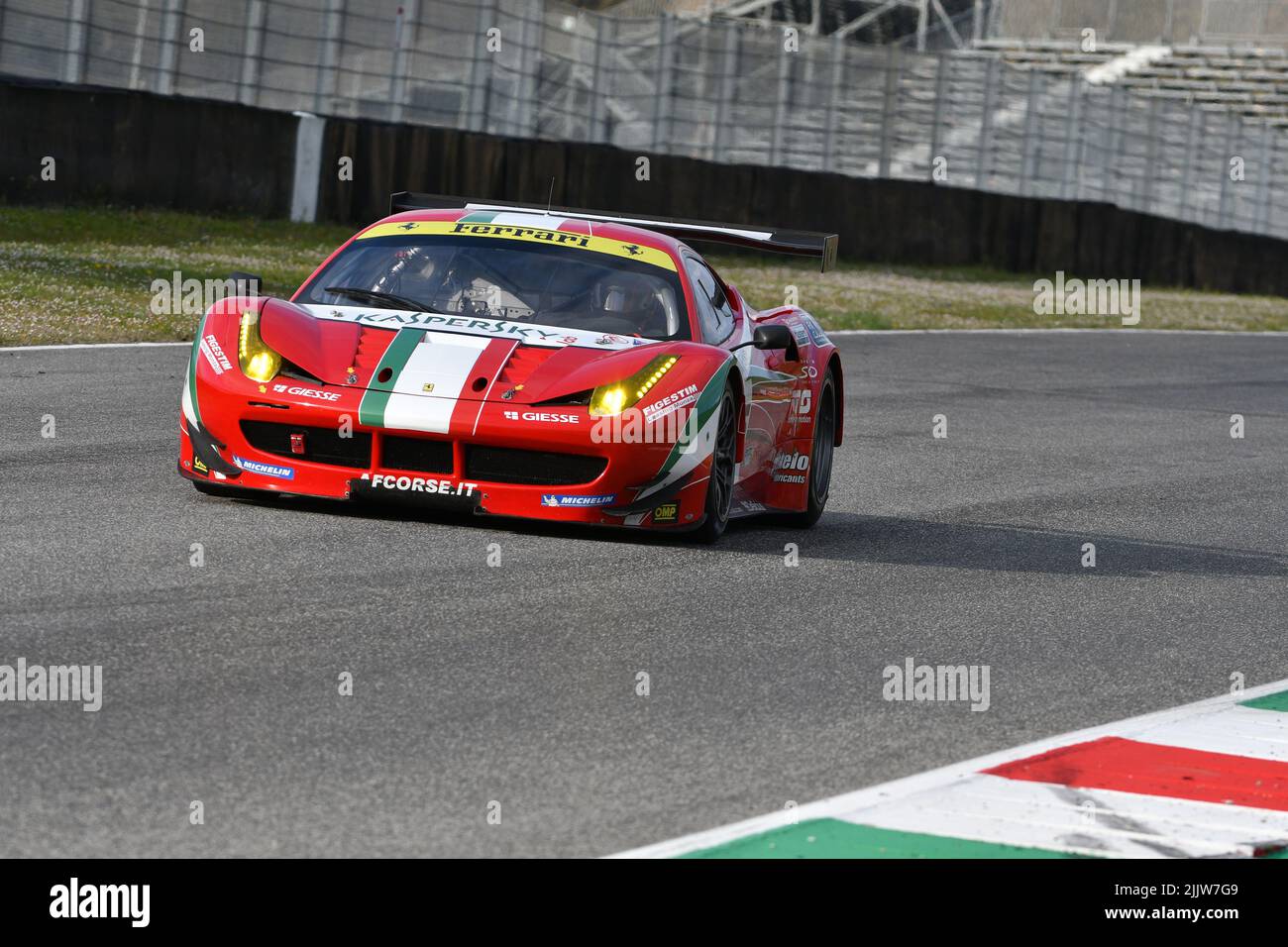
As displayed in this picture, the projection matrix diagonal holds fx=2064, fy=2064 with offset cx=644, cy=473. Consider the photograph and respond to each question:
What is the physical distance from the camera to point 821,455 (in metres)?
9.34

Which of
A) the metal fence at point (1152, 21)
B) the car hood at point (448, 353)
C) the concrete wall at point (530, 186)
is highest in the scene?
the metal fence at point (1152, 21)

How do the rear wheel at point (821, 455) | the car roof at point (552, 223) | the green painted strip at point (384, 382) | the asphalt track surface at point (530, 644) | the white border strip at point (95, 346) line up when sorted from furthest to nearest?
the white border strip at point (95, 346) < the rear wheel at point (821, 455) < the car roof at point (552, 223) < the green painted strip at point (384, 382) < the asphalt track surface at point (530, 644)

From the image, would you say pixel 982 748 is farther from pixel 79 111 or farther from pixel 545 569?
pixel 79 111

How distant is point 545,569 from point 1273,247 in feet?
93.8

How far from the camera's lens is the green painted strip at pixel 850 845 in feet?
13.0

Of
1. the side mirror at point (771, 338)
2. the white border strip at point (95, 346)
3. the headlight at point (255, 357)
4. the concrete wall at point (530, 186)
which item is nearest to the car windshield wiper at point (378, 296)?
the headlight at point (255, 357)

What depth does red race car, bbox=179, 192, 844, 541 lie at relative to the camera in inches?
283

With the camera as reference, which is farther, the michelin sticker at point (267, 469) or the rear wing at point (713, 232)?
the rear wing at point (713, 232)

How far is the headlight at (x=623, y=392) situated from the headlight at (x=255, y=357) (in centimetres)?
113

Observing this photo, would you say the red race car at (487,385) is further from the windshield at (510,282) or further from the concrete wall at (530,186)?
the concrete wall at (530,186)

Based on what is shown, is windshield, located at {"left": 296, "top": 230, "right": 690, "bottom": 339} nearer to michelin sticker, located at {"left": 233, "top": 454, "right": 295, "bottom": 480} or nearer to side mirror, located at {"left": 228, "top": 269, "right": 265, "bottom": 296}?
side mirror, located at {"left": 228, "top": 269, "right": 265, "bottom": 296}

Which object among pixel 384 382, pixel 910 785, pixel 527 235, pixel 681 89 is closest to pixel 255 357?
pixel 384 382

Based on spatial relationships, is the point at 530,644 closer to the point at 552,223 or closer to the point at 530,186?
the point at 552,223
